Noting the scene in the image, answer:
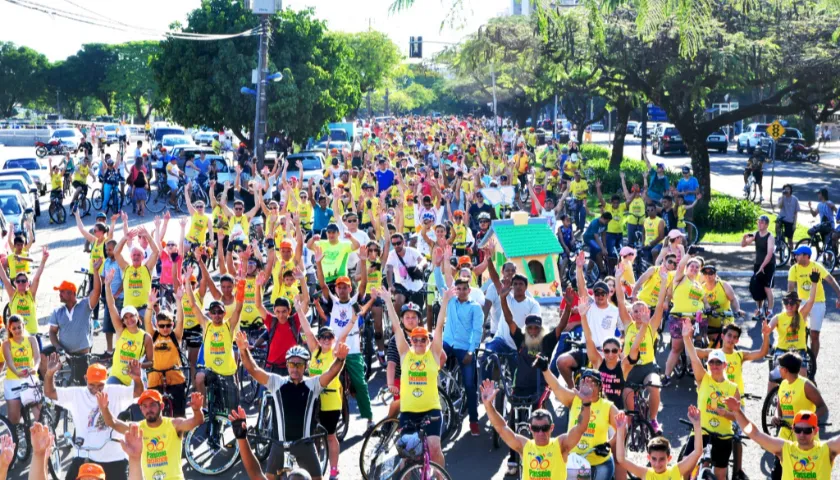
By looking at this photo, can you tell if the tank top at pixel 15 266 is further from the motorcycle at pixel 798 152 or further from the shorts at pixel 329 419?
the motorcycle at pixel 798 152

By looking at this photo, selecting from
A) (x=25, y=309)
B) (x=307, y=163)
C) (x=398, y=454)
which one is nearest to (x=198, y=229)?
(x=25, y=309)

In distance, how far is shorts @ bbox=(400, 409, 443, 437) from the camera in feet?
29.3

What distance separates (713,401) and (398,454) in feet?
8.64

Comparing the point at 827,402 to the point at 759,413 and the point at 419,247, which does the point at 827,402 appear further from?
the point at 419,247

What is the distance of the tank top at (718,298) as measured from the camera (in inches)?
504

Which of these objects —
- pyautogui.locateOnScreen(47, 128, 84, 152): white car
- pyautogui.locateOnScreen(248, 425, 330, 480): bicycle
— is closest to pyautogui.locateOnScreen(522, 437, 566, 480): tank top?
pyautogui.locateOnScreen(248, 425, 330, 480): bicycle

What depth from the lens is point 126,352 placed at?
998 cm

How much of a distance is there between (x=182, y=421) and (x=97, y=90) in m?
112

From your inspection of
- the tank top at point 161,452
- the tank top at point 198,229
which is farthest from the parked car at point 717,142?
the tank top at point 161,452

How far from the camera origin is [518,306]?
11414 millimetres

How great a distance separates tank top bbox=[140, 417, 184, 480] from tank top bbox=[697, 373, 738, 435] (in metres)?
4.19

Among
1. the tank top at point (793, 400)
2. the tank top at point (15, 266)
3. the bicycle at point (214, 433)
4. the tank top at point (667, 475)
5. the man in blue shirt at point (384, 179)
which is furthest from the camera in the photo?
the man in blue shirt at point (384, 179)

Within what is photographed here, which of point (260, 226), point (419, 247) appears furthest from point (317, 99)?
point (419, 247)

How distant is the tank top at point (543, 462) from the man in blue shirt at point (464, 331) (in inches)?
134
